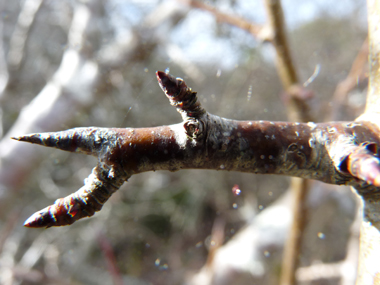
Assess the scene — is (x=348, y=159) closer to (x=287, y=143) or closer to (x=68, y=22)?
(x=287, y=143)

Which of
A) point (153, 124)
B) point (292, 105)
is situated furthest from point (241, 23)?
point (153, 124)

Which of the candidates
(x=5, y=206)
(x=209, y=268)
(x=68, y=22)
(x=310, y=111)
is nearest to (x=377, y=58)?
(x=310, y=111)

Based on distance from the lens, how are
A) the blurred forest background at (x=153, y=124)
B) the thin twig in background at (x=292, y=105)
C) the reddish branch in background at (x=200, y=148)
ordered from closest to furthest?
the reddish branch in background at (x=200, y=148)
the thin twig in background at (x=292, y=105)
the blurred forest background at (x=153, y=124)

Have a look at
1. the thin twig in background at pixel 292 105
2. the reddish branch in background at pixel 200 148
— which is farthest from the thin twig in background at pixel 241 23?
the reddish branch in background at pixel 200 148

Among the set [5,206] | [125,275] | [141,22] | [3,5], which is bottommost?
[125,275]

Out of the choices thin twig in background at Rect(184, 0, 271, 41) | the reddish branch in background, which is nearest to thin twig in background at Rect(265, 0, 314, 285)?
thin twig in background at Rect(184, 0, 271, 41)

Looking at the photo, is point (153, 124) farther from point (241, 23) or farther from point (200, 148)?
point (200, 148)

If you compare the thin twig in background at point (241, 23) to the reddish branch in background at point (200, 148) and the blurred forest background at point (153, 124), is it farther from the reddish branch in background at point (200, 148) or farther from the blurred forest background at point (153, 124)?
the reddish branch in background at point (200, 148)
